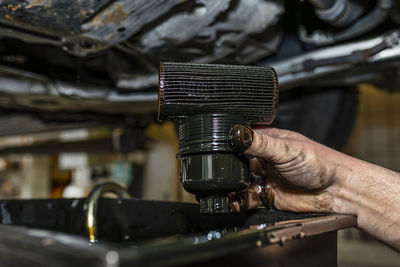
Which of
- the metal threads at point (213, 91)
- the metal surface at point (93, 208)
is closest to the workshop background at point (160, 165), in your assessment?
the metal surface at point (93, 208)

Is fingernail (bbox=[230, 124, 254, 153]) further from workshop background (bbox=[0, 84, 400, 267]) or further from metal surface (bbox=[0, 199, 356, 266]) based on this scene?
workshop background (bbox=[0, 84, 400, 267])

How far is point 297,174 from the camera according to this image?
0.67 meters

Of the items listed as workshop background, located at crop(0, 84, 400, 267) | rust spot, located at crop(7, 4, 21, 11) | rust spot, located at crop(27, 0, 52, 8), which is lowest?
workshop background, located at crop(0, 84, 400, 267)

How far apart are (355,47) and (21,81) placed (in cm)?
113

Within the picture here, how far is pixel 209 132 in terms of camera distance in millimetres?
577

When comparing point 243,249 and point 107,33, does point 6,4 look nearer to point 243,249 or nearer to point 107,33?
point 107,33

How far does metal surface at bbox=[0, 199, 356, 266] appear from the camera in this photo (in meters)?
0.31

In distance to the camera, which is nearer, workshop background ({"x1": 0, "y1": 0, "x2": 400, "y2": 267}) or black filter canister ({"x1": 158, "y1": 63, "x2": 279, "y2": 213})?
black filter canister ({"x1": 158, "y1": 63, "x2": 279, "y2": 213})

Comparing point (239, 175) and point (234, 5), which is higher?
point (234, 5)

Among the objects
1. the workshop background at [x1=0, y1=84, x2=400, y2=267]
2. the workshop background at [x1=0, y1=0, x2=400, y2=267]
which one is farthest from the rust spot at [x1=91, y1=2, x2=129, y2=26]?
the workshop background at [x1=0, y1=84, x2=400, y2=267]

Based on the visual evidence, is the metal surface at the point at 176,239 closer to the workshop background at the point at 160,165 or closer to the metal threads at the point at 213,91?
the metal threads at the point at 213,91

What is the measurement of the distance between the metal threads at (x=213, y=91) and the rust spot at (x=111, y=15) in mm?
292

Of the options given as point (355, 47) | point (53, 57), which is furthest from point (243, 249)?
point (53, 57)

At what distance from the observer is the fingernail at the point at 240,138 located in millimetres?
555
